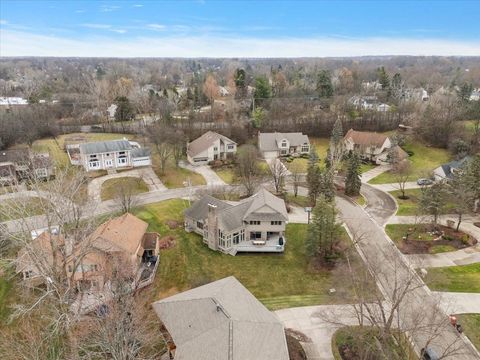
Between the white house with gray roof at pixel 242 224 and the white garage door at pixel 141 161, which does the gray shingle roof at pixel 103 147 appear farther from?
the white house with gray roof at pixel 242 224

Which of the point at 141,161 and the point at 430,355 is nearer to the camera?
the point at 430,355

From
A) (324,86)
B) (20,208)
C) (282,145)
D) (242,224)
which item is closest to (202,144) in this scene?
(282,145)

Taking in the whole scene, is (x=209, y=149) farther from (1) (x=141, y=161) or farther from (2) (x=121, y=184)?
(2) (x=121, y=184)

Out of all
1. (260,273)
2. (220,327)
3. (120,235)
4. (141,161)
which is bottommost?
(260,273)

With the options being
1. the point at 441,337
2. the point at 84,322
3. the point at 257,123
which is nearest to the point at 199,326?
the point at 84,322

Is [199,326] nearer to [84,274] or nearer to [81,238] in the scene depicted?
[81,238]

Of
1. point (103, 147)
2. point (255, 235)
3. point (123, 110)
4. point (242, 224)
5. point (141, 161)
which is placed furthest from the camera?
point (123, 110)

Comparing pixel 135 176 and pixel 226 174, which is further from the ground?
pixel 135 176
